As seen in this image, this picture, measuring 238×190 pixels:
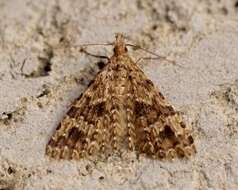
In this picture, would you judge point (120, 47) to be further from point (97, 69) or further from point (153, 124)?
point (153, 124)

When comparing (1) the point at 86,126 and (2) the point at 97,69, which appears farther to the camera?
(2) the point at 97,69

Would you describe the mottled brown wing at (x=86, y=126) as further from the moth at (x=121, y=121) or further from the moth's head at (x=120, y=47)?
the moth's head at (x=120, y=47)

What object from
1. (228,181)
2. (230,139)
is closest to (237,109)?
(230,139)

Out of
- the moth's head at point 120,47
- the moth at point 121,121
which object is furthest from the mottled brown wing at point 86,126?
the moth's head at point 120,47

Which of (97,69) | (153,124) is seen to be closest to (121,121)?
(153,124)

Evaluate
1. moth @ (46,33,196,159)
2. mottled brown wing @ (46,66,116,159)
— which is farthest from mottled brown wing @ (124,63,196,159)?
mottled brown wing @ (46,66,116,159)

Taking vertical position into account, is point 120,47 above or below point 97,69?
above

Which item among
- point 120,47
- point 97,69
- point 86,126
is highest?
point 120,47
